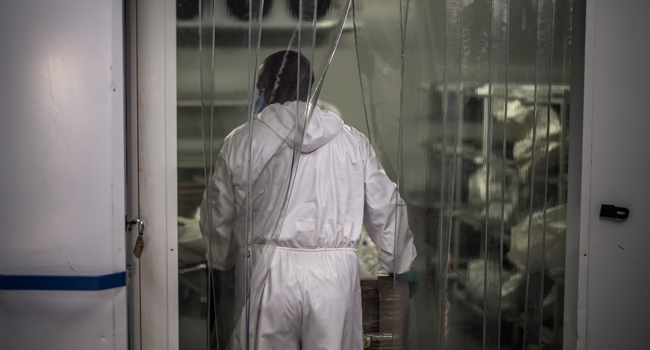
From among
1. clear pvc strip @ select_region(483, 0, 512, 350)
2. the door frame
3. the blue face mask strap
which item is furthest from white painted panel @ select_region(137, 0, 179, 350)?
clear pvc strip @ select_region(483, 0, 512, 350)

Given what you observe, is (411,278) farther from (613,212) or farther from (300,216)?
(613,212)

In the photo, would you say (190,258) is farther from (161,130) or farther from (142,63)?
(142,63)

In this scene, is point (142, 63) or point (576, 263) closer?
point (142, 63)

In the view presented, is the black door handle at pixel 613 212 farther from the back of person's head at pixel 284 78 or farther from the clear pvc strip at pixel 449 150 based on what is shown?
the back of person's head at pixel 284 78

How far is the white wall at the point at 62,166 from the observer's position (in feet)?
3.67

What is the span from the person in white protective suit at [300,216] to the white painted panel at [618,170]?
671mm

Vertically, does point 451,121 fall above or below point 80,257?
above

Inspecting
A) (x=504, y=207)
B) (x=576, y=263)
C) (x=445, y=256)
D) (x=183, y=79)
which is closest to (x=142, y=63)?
(x=183, y=79)

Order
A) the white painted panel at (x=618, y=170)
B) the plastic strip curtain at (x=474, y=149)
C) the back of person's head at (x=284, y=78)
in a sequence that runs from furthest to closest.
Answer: the white painted panel at (x=618, y=170) < the plastic strip curtain at (x=474, y=149) < the back of person's head at (x=284, y=78)

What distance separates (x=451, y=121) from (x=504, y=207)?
1.04 ft

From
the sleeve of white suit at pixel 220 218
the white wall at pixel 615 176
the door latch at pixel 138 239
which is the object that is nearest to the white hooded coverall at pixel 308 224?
the sleeve of white suit at pixel 220 218

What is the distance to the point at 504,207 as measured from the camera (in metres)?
1.20

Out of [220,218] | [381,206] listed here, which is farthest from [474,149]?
[220,218]

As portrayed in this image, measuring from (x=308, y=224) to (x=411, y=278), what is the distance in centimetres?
36
